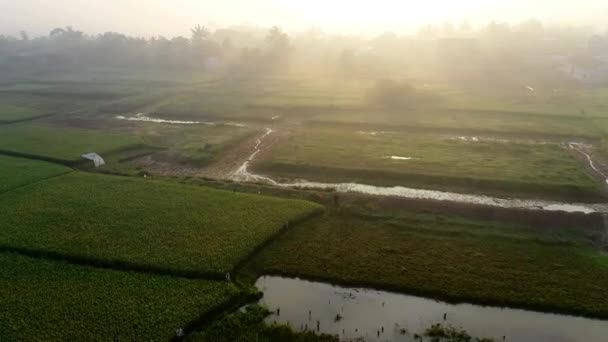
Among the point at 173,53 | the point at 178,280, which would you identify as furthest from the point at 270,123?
the point at 173,53

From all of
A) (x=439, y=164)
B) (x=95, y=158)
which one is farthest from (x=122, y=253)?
(x=439, y=164)

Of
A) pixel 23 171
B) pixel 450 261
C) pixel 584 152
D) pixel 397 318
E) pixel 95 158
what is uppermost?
pixel 584 152

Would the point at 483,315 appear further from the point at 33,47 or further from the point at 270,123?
the point at 33,47

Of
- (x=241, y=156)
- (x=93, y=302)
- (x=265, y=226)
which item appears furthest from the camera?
(x=241, y=156)

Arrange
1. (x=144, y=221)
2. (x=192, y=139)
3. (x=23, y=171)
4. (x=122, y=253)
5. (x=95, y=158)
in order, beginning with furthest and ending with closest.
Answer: (x=192, y=139), (x=95, y=158), (x=23, y=171), (x=144, y=221), (x=122, y=253)

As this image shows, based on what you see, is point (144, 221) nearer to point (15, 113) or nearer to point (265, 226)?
point (265, 226)

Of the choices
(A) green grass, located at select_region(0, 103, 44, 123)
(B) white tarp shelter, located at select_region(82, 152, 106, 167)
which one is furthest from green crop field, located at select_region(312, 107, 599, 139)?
(A) green grass, located at select_region(0, 103, 44, 123)
